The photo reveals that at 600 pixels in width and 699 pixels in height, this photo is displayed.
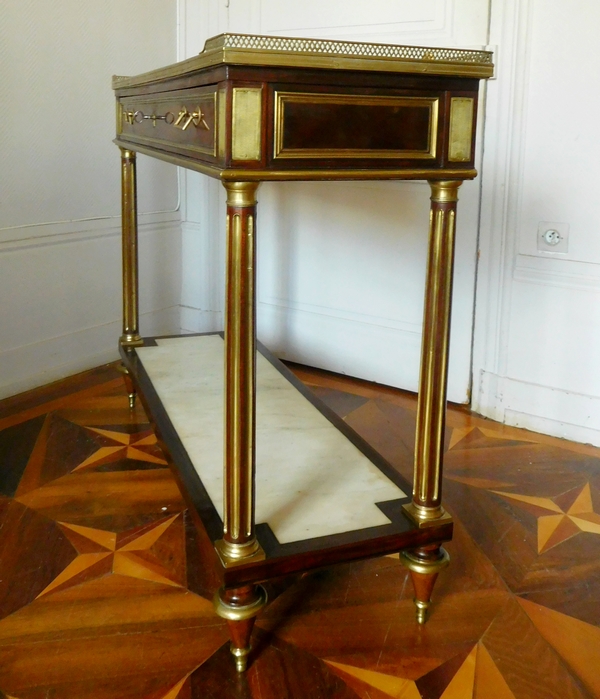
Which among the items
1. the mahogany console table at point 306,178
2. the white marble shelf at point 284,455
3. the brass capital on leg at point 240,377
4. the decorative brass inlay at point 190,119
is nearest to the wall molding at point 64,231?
the white marble shelf at point 284,455

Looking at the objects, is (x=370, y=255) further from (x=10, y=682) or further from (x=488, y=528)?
(x=10, y=682)

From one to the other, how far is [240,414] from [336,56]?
1.75ft

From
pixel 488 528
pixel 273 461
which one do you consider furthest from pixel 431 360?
pixel 488 528

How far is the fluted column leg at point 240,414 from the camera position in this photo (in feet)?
3.45

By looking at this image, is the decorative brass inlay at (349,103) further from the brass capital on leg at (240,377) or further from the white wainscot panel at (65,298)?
the white wainscot panel at (65,298)

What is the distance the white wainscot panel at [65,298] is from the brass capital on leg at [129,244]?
1.30 ft

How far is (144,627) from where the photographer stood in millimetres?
1293

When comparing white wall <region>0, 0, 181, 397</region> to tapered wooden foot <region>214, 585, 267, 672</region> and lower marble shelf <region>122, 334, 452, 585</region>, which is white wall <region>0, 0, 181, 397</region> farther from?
tapered wooden foot <region>214, 585, 267, 672</region>

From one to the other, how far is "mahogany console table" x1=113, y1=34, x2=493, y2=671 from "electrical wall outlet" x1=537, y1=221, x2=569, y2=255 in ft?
3.08

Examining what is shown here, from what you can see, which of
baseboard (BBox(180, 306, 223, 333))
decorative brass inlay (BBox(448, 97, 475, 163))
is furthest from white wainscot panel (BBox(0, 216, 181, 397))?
decorative brass inlay (BBox(448, 97, 475, 163))

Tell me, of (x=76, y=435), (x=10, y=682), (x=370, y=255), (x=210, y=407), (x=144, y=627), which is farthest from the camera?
(x=370, y=255)

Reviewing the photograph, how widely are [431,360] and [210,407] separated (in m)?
0.73

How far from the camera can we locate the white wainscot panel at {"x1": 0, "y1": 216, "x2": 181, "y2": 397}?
94.0 inches

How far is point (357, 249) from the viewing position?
101 inches
